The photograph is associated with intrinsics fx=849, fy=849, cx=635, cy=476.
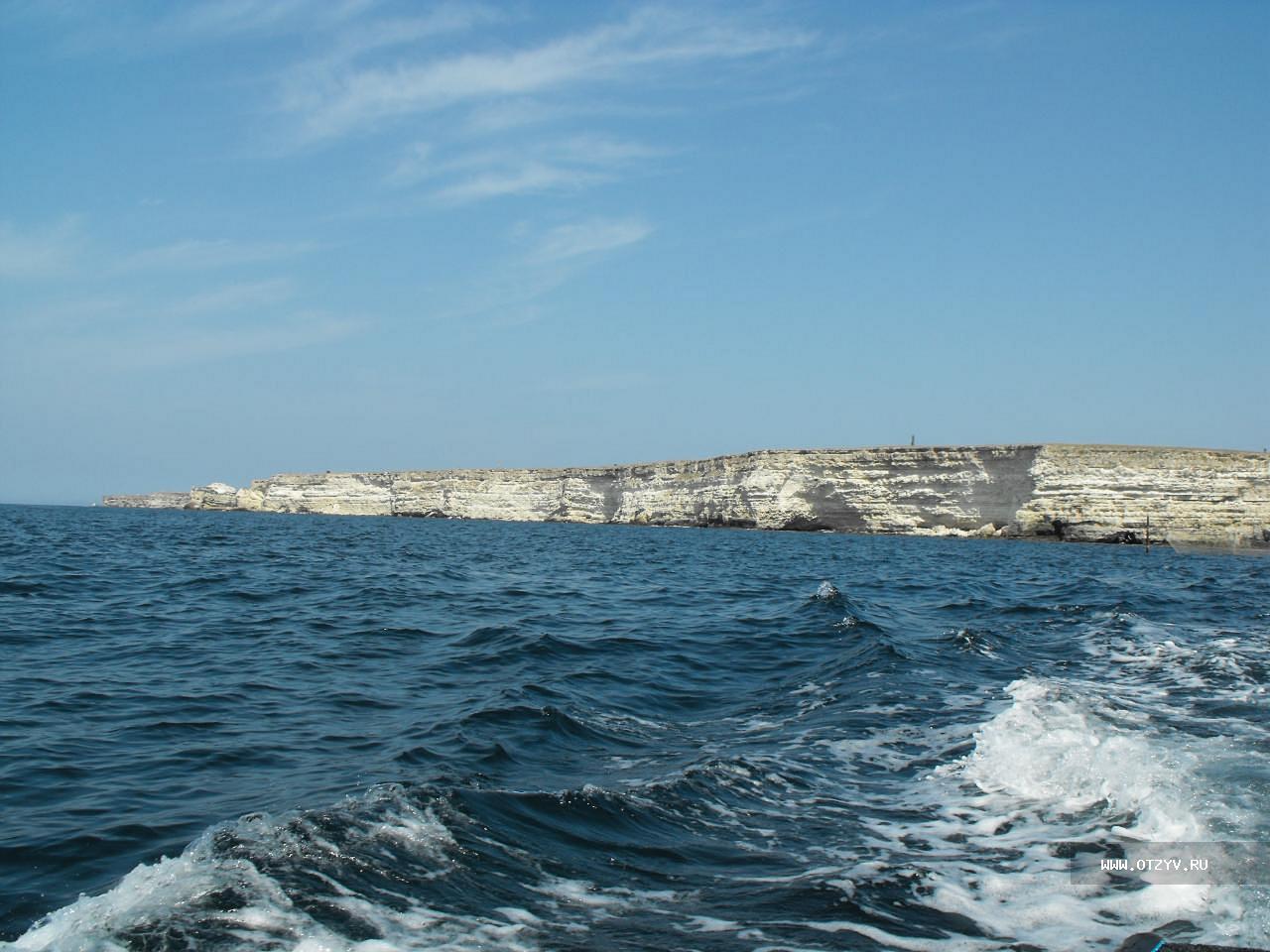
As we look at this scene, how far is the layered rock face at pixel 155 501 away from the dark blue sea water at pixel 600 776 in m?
135

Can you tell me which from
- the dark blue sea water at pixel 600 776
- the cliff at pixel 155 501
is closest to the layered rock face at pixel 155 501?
the cliff at pixel 155 501

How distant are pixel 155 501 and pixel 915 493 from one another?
127 meters

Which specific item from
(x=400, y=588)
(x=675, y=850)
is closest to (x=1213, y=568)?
(x=400, y=588)

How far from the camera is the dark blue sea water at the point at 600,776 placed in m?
3.98

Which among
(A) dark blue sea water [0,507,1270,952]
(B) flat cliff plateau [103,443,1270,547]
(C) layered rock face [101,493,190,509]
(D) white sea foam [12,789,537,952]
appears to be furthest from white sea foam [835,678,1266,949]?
(C) layered rock face [101,493,190,509]

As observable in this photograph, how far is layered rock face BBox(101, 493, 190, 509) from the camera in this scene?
444 feet

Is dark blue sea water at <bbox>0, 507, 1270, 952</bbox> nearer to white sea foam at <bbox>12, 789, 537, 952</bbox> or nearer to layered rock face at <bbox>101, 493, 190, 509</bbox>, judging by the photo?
white sea foam at <bbox>12, 789, 537, 952</bbox>

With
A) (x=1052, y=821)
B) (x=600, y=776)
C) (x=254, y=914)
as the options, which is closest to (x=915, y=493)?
(x=1052, y=821)

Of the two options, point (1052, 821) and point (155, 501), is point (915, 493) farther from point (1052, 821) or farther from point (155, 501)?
point (155, 501)

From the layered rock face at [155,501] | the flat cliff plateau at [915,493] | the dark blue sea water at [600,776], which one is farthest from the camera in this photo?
the layered rock face at [155,501]

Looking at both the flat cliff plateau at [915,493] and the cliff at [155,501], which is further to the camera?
the cliff at [155,501]

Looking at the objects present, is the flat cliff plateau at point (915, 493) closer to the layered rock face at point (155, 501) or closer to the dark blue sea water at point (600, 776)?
the dark blue sea water at point (600, 776)

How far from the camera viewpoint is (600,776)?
6.17 m

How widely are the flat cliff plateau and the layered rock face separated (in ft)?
212
